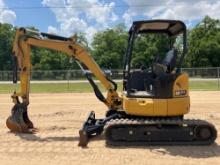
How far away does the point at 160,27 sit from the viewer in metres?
12.3

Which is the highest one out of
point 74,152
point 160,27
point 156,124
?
point 160,27

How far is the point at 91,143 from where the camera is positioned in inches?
458

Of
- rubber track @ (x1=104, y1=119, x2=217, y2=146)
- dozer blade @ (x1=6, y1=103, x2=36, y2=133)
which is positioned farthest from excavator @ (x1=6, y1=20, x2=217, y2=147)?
dozer blade @ (x1=6, y1=103, x2=36, y2=133)

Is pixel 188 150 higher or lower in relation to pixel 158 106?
lower

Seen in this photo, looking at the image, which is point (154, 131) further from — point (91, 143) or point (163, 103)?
point (91, 143)

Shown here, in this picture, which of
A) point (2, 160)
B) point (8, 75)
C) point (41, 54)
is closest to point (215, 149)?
point (2, 160)

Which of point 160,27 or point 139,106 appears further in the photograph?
point 160,27

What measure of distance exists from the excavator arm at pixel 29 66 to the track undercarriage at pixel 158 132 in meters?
1.64

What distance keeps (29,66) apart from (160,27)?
142 inches

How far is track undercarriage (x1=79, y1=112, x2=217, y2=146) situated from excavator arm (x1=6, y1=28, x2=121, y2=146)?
5.37 ft

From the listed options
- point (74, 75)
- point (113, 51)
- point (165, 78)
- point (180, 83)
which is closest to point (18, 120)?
point (165, 78)

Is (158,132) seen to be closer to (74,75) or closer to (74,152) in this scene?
(74,152)

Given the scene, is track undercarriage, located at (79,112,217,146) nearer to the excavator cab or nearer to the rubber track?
the rubber track

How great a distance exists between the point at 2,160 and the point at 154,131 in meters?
3.45
